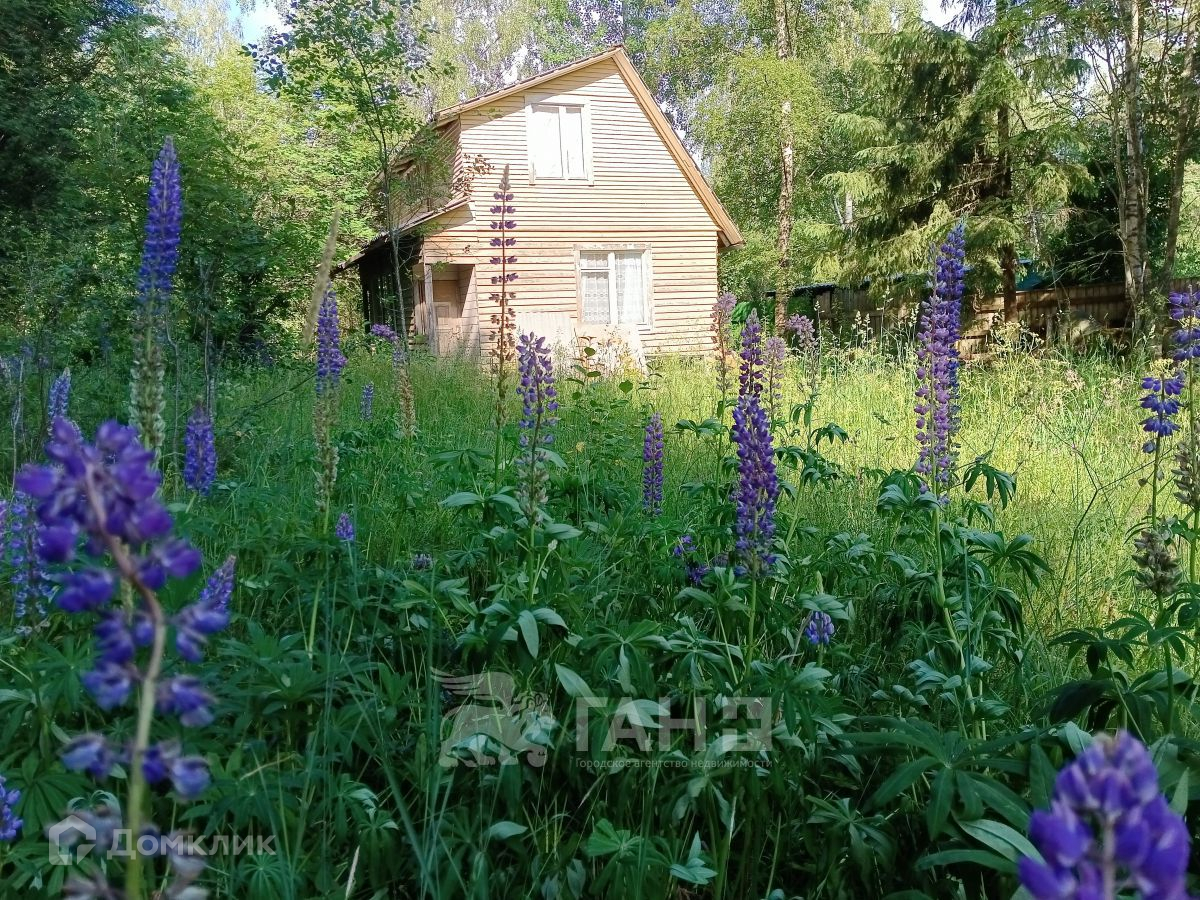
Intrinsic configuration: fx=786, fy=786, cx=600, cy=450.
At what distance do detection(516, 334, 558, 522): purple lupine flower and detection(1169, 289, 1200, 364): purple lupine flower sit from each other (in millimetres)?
2125

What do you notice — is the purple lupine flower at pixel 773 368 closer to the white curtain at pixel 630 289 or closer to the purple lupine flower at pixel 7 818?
the purple lupine flower at pixel 7 818

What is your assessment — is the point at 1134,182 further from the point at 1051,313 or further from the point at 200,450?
the point at 200,450

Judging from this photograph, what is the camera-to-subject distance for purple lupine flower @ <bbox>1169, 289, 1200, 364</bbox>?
104 inches

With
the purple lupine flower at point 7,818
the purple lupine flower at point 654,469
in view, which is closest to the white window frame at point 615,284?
the purple lupine flower at point 654,469

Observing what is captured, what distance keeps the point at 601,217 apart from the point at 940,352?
15.9m

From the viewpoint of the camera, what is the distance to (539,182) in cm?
1750

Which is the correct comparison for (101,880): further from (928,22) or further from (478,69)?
(478,69)

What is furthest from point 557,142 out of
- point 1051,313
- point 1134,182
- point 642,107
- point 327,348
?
point 327,348

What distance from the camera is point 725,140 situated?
24078 mm

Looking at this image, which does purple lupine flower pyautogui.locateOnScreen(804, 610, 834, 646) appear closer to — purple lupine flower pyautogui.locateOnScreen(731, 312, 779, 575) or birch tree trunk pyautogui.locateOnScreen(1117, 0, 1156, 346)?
purple lupine flower pyautogui.locateOnScreen(731, 312, 779, 575)

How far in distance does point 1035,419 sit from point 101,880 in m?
6.89

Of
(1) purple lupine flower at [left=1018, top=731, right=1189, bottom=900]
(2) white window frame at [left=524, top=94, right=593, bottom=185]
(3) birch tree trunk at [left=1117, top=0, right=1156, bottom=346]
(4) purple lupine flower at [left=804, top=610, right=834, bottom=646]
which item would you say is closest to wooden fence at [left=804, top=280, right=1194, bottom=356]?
(3) birch tree trunk at [left=1117, top=0, right=1156, bottom=346]

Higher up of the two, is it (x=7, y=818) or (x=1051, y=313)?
(x=1051, y=313)

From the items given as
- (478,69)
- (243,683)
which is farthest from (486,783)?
(478,69)
